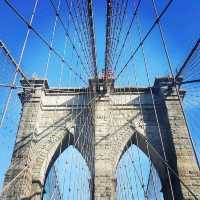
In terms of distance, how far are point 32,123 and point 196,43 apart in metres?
Result: 7.53

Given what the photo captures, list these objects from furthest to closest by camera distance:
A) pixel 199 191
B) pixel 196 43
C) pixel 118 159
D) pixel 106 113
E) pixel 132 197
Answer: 1. pixel 106 113
2. pixel 118 159
3. pixel 132 197
4. pixel 199 191
5. pixel 196 43

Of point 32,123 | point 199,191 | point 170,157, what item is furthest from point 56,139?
point 199,191

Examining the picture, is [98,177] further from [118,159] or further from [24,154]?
[24,154]

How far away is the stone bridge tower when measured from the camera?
11758mm

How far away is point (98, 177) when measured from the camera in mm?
11859

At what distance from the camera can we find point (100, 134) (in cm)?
1312

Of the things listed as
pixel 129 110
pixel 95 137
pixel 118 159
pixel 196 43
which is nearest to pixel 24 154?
pixel 95 137

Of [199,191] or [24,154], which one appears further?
[24,154]

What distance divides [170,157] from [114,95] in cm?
398

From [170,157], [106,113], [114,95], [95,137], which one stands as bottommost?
[170,157]

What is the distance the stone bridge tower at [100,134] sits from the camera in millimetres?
11758

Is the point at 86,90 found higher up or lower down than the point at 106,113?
higher up

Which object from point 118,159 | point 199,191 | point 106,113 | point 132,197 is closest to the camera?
point 199,191

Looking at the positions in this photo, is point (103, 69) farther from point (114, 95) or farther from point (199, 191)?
point (199, 191)
